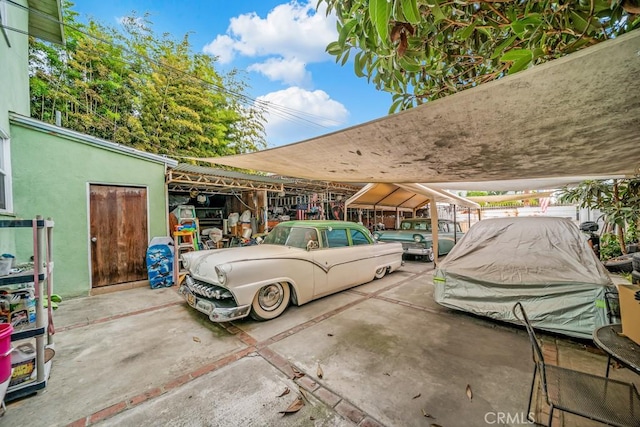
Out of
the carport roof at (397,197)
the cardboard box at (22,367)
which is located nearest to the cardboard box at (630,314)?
the carport roof at (397,197)

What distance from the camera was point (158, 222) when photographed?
571cm

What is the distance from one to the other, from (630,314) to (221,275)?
3.75 meters

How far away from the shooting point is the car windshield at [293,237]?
13.9ft

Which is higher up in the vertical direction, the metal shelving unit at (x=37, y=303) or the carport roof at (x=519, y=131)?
the carport roof at (x=519, y=131)

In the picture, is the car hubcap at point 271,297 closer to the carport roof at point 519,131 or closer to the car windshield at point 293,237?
the car windshield at point 293,237

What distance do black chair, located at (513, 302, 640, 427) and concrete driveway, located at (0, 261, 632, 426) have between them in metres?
0.46

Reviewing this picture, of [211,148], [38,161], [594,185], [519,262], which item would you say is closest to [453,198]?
[594,185]

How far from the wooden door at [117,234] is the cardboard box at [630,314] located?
7.32 m

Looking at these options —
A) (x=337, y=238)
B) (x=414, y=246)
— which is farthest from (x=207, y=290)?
(x=414, y=246)

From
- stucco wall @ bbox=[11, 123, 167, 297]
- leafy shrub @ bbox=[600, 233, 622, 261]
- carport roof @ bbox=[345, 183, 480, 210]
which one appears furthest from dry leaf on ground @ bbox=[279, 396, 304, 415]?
leafy shrub @ bbox=[600, 233, 622, 261]

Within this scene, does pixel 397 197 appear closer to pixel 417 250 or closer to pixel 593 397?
pixel 417 250

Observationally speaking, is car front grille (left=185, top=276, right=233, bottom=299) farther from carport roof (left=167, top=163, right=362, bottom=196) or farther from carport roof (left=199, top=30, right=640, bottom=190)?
carport roof (left=167, top=163, right=362, bottom=196)

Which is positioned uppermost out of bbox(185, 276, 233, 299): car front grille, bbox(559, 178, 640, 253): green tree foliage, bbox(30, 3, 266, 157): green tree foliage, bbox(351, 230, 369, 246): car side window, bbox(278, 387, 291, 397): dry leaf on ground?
bbox(30, 3, 266, 157): green tree foliage

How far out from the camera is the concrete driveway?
183 centimetres
